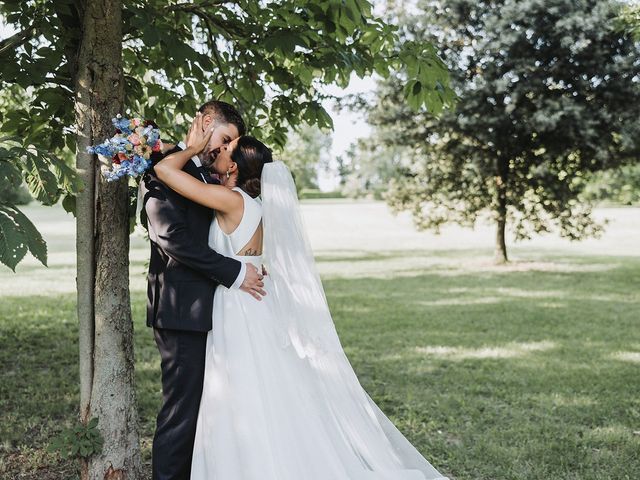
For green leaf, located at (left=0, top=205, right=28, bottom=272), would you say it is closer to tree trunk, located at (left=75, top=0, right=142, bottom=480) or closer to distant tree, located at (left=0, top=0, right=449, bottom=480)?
distant tree, located at (left=0, top=0, right=449, bottom=480)

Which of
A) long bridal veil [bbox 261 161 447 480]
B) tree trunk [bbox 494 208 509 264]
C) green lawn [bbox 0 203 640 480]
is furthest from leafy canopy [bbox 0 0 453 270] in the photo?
tree trunk [bbox 494 208 509 264]

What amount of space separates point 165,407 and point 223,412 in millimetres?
327

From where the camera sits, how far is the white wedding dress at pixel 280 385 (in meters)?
3.34

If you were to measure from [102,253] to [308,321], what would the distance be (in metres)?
1.17

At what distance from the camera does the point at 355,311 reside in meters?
11.0

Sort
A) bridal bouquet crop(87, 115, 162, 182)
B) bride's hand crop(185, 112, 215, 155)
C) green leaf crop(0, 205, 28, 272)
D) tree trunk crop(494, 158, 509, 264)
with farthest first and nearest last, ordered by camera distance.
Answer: tree trunk crop(494, 158, 509, 264)
bride's hand crop(185, 112, 215, 155)
bridal bouquet crop(87, 115, 162, 182)
green leaf crop(0, 205, 28, 272)

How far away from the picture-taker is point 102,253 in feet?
11.5

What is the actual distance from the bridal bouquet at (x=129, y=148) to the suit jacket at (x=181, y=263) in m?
0.24

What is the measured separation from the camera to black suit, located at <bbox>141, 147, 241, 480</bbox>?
132 inches

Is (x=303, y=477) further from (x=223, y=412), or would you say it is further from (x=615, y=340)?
(x=615, y=340)

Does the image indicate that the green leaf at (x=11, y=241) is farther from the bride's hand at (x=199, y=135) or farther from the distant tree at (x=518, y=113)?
the distant tree at (x=518, y=113)

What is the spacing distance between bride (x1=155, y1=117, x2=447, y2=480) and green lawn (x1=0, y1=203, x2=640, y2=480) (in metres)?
1.24

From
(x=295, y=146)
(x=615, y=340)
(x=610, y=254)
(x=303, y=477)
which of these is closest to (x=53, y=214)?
(x=295, y=146)

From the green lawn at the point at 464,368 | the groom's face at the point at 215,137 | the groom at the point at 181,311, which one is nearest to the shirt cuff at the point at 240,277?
the groom at the point at 181,311
